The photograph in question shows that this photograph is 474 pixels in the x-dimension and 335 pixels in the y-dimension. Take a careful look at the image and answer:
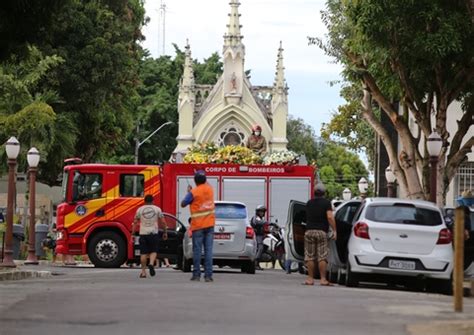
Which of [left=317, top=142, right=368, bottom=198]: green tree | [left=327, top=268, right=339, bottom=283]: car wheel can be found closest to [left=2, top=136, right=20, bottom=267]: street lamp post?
[left=327, top=268, right=339, bottom=283]: car wheel

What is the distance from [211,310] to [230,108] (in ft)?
220

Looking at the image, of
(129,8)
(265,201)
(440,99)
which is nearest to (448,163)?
(440,99)

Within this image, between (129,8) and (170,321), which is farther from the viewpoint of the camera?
(129,8)

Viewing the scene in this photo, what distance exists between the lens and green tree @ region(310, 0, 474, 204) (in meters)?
29.5

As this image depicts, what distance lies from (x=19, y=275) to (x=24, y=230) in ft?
48.2

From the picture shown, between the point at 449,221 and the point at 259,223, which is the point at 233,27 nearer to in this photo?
the point at 259,223

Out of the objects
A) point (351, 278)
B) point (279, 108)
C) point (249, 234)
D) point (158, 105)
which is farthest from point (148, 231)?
point (158, 105)

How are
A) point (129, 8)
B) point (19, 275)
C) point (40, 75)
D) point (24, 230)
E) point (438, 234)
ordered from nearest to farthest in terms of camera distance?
point (438, 234) < point (19, 275) < point (24, 230) < point (40, 75) < point (129, 8)

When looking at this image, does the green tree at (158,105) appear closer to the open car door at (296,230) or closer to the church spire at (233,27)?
the church spire at (233,27)

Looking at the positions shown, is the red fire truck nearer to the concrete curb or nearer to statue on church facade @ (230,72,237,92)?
the concrete curb

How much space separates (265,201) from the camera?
33.5m

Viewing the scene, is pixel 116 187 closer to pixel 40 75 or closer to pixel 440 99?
pixel 440 99

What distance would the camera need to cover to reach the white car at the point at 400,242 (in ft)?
69.2

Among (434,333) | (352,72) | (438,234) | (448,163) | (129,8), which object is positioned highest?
(129,8)
